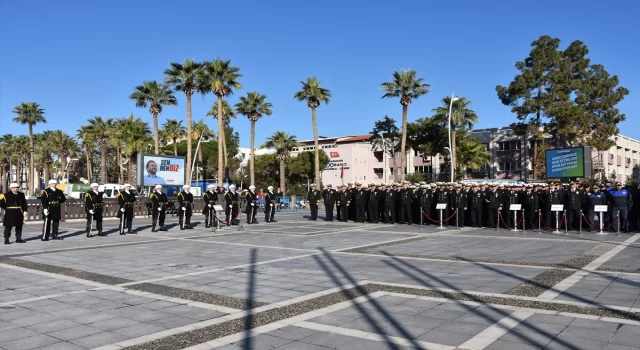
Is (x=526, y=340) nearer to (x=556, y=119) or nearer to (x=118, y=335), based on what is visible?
(x=118, y=335)

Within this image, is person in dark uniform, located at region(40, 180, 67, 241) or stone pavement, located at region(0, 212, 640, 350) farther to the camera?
person in dark uniform, located at region(40, 180, 67, 241)

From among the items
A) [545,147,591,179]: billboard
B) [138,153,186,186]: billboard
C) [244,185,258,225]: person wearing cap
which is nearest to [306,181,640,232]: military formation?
[545,147,591,179]: billboard

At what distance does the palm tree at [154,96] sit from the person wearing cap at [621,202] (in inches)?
1456

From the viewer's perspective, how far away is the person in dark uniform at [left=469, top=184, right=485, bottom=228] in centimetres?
2112

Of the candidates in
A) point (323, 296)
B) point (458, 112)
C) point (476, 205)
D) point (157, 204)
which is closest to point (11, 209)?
point (157, 204)

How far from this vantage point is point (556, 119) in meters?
47.0

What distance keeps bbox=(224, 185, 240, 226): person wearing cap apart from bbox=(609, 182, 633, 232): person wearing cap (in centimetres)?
1474

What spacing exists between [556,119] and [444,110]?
423 inches

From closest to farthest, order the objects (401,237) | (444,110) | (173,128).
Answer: (401,237)
(444,110)
(173,128)

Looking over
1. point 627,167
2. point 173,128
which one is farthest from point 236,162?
point 627,167

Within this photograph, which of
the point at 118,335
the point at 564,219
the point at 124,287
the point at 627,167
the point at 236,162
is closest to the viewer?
the point at 118,335

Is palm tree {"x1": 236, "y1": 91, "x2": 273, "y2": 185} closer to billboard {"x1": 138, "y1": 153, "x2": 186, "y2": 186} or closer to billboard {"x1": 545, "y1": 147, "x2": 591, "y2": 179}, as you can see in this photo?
billboard {"x1": 138, "y1": 153, "x2": 186, "y2": 186}

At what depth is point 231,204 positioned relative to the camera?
74.4ft

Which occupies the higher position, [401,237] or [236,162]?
[236,162]
